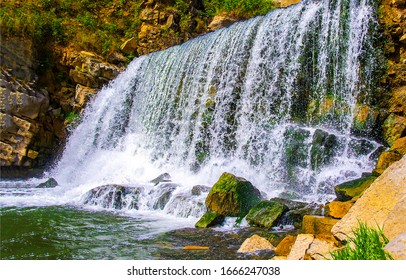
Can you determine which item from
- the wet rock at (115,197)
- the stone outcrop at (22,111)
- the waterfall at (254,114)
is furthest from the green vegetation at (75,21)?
the wet rock at (115,197)

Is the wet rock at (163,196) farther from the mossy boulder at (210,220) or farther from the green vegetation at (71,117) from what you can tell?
the green vegetation at (71,117)

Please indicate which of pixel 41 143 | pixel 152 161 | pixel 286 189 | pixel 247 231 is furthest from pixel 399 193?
pixel 41 143

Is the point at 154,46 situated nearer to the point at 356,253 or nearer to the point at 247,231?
the point at 247,231

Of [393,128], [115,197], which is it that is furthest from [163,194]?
[393,128]

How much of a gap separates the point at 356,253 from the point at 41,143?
15.0 m

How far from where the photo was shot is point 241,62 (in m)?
12.8

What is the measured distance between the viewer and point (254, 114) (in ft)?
38.4

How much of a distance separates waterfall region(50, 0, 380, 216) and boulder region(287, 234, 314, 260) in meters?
3.76

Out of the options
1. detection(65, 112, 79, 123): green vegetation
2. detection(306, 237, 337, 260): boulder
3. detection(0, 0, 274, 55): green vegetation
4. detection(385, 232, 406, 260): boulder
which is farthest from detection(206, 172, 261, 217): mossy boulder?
detection(0, 0, 274, 55): green vegetation

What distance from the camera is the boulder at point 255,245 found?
5605 millimetres

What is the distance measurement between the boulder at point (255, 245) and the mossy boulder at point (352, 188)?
194cm

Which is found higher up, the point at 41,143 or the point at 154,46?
the point at 154,46

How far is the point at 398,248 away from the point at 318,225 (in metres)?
2.61
